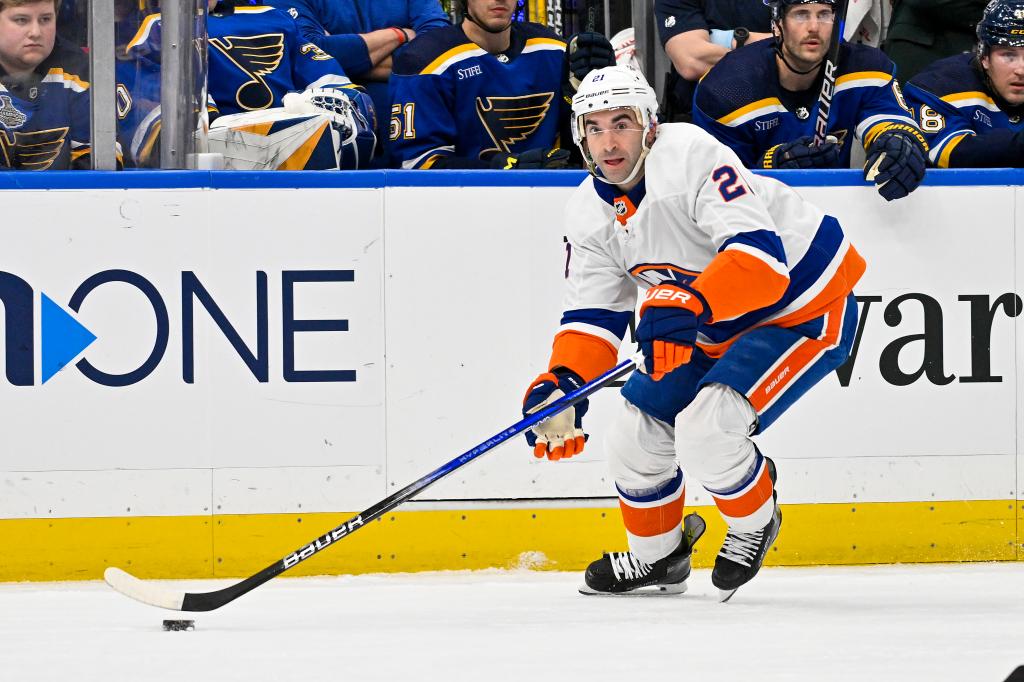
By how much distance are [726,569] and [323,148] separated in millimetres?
1508

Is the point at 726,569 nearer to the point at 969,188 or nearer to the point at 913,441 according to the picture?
the point at 913,441

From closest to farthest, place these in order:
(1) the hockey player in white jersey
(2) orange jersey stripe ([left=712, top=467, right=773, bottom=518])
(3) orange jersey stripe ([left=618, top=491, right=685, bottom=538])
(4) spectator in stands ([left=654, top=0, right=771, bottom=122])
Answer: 1. (1) the hockey player in white jersey
2. (2) orange jersey stripe ([left=712, top=467, right=773, bottom=518])
3. (3) orange jersey stripe ([left=618, top=491, right=685, bottom=538])
4. (4) spectator in stands ([left=654, top=0, right=771, bottom=122])

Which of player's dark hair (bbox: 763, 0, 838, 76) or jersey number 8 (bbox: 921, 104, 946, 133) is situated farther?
jersey number 8 (bbox: 921, 104, 946, 133)

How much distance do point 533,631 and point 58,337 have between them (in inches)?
57.7

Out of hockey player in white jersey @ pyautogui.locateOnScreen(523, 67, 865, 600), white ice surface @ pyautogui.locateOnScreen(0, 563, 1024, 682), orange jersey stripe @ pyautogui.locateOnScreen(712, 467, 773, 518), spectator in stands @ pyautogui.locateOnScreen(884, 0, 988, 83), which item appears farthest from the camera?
spectator in stands @ pyautogui.locateOnScreen(884, 0, 988, 83)

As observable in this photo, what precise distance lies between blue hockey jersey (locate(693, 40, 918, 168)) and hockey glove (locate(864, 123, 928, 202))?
0.74 ft

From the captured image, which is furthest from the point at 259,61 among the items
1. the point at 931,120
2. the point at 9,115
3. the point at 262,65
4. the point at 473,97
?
the point at 931,120

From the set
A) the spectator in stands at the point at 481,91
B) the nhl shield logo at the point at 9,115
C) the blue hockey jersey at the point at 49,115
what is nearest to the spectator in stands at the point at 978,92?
the spectator in stands at the point at 481,91

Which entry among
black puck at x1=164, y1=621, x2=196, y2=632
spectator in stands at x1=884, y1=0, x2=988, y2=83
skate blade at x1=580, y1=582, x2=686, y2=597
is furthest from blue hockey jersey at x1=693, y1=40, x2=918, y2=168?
black puck at x1=164, y1=621, x2=196, y2=632

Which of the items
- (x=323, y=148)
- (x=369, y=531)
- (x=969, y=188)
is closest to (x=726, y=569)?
(x=369, y=531)

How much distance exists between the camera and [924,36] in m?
4.36

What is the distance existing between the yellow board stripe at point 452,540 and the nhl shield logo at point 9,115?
3.16ft

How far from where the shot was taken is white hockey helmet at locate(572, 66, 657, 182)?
283 centimetres

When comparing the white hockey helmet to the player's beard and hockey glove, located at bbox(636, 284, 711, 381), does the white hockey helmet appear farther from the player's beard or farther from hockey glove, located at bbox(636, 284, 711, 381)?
the player's beard
